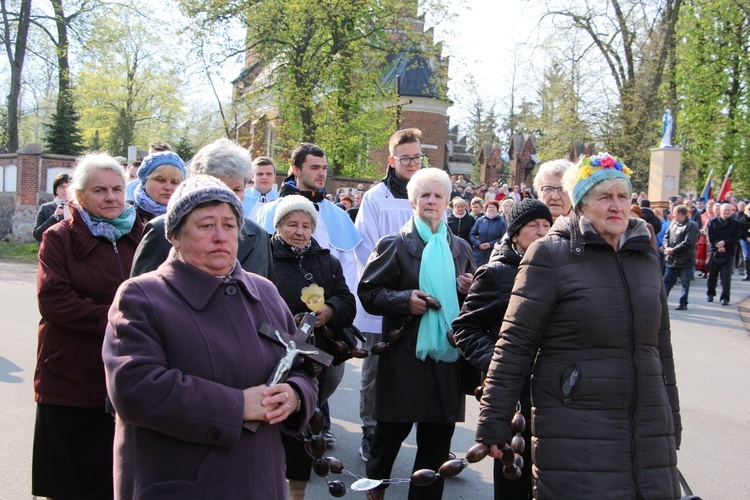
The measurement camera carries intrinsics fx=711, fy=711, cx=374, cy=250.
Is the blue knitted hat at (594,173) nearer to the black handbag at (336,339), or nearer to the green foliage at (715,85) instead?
the black handbag at (336,339)

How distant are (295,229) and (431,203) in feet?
2.94

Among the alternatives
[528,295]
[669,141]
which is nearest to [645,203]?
[669,141]

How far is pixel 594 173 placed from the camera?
318 cm

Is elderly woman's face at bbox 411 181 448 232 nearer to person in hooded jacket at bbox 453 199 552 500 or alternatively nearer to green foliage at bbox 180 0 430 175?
person in hooded jacket at bbox 453 199 552 500

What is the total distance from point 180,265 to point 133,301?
0.75 feet

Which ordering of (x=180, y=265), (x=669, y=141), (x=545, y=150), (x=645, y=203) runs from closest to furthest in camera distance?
(x=180, y=265) < (x=645, y=203) < (x=669, y=141) < (x=545, y=150)

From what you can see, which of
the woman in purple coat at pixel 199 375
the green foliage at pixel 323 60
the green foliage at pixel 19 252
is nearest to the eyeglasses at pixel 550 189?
the woman in purple coat at pixel 199 375

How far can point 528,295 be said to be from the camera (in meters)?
3.06

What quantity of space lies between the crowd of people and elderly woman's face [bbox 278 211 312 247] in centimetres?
1

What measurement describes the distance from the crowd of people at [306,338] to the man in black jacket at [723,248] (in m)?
12.0

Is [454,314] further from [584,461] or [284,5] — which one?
[284,5]

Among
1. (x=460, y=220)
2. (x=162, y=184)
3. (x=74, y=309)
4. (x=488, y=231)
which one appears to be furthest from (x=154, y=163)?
(x=460, y=220)

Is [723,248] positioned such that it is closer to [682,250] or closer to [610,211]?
[682,250]

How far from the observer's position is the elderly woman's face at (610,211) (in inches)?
122
